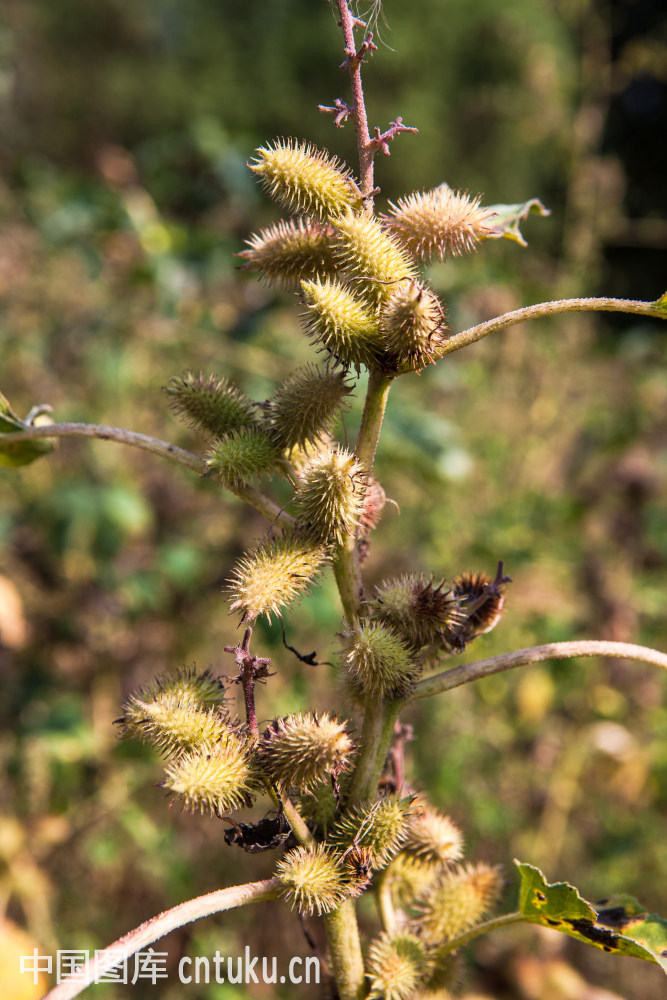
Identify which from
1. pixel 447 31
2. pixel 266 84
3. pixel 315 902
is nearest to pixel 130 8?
pixel 266 84

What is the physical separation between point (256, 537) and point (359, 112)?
53.6 inches

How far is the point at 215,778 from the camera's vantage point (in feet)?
2.61

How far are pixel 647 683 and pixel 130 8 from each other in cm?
2236

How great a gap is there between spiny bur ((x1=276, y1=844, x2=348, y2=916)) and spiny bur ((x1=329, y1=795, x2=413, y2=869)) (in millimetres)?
30

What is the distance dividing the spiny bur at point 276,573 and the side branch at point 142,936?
29cm

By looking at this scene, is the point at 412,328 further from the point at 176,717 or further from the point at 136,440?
the point at 176,717

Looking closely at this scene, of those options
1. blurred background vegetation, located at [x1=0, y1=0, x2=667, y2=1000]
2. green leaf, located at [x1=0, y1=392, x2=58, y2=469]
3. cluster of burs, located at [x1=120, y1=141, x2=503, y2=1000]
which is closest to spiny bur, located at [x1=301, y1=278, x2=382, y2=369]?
cluster of burs, located at [x1=120, y1=141, x2=503, y2=1000]

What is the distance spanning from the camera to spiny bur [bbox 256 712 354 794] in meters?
0.82

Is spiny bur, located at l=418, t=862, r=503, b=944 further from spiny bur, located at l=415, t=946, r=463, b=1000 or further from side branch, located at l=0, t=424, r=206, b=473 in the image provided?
side branch, located at l=0, t=424, r=206, b=473

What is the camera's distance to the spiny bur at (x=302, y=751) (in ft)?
2.70

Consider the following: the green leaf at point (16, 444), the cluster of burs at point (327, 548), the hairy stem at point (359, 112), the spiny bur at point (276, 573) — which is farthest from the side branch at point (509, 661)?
the green leaf at point (16, 444)

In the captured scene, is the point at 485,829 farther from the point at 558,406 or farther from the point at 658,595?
the point at 558,406

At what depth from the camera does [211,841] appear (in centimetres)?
323

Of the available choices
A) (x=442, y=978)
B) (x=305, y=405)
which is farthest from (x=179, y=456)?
(x=442, y=978)
